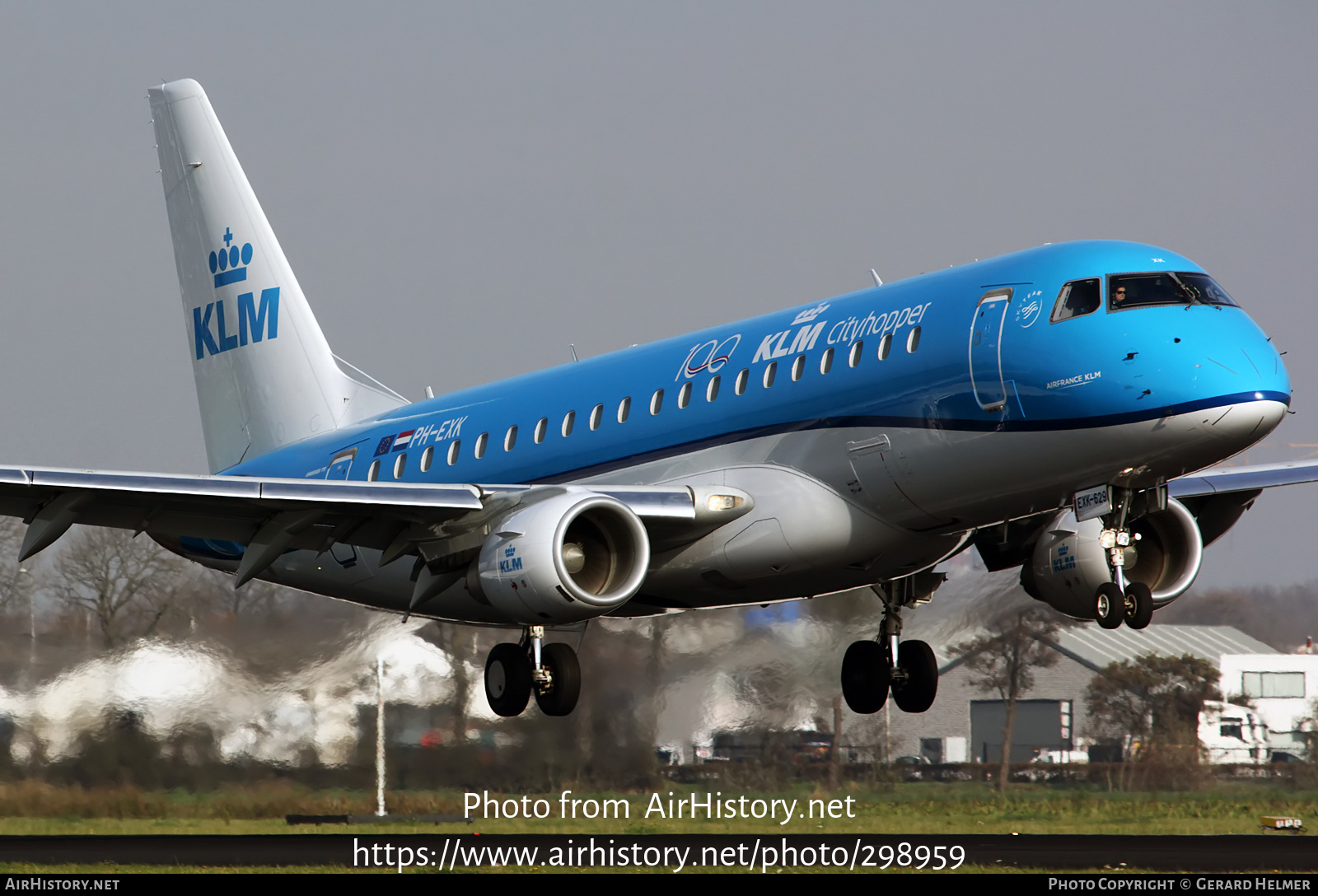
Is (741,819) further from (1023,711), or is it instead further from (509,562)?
(509,562)

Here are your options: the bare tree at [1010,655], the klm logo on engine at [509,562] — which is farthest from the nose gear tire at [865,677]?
the klm logo on engine at [509,562]

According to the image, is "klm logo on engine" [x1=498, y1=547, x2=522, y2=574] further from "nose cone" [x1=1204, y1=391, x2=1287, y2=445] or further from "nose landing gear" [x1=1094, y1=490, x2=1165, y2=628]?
"nose cone" [x1=1204, y1=391, x2=1287, y2=445]

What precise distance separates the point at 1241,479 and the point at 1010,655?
751cm

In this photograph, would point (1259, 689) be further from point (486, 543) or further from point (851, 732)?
point (486, 543)

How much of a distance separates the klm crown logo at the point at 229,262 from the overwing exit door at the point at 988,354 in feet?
54.2

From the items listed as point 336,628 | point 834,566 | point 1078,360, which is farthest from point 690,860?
point 1078,360

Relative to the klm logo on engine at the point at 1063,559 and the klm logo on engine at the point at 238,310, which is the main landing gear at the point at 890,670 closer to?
the klm logo on engine at the point at 1063,559

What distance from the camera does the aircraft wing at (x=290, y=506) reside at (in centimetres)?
2058

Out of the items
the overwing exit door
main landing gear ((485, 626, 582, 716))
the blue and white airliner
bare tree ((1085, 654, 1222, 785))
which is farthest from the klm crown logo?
bare tree ((1085, 654, 1222, 785))

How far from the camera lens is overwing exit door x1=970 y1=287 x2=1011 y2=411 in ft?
61.4

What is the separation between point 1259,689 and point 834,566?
13.1 metres

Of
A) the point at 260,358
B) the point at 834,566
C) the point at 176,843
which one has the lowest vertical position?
the point at 176,843

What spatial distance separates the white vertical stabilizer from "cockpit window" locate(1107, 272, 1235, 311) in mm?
14818

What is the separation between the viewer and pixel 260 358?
3089 centimetres
